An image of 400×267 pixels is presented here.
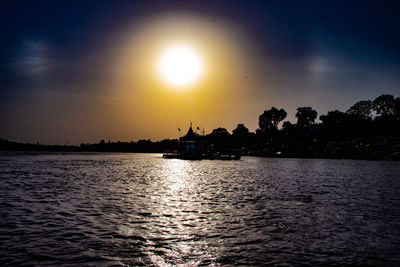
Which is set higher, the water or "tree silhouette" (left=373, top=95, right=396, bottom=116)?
"tree silhouette" (left=373, top=95, right=396, bottom=116)

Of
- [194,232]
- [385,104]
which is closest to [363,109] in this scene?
[385,104]

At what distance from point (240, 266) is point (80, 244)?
6102 millimetres

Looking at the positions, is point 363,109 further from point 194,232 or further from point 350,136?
point 194,232

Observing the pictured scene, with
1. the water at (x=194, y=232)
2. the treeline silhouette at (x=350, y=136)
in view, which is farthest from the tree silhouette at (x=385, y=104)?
the water at (x=194, y=232)

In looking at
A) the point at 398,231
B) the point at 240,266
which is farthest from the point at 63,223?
the point at 398,231

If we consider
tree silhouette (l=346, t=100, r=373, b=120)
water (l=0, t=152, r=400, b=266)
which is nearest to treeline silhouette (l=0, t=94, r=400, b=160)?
tree silhouette (l=346, t=100, r=373, b=120)

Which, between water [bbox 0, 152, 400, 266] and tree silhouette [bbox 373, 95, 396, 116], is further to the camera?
tree silhouette [bbox 373, 95, 396, 116]

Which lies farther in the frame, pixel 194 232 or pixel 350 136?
pixel 350 136

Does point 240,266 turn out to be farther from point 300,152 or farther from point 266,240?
point 300,152

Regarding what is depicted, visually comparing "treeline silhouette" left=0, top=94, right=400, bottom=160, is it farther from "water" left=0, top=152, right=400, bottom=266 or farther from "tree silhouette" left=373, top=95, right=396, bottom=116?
"water" left=0, top=152, right=400, bottom=266

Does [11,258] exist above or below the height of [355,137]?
below

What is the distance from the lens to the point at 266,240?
36.6 ft

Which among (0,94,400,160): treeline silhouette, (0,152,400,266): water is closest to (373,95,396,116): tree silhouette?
(0,94,400,160): treeline silhouette

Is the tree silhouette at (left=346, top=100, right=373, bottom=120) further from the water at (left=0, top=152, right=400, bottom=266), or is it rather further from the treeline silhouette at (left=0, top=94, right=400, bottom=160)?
the water at (left=0, top=152, right=400, bottom=266)
